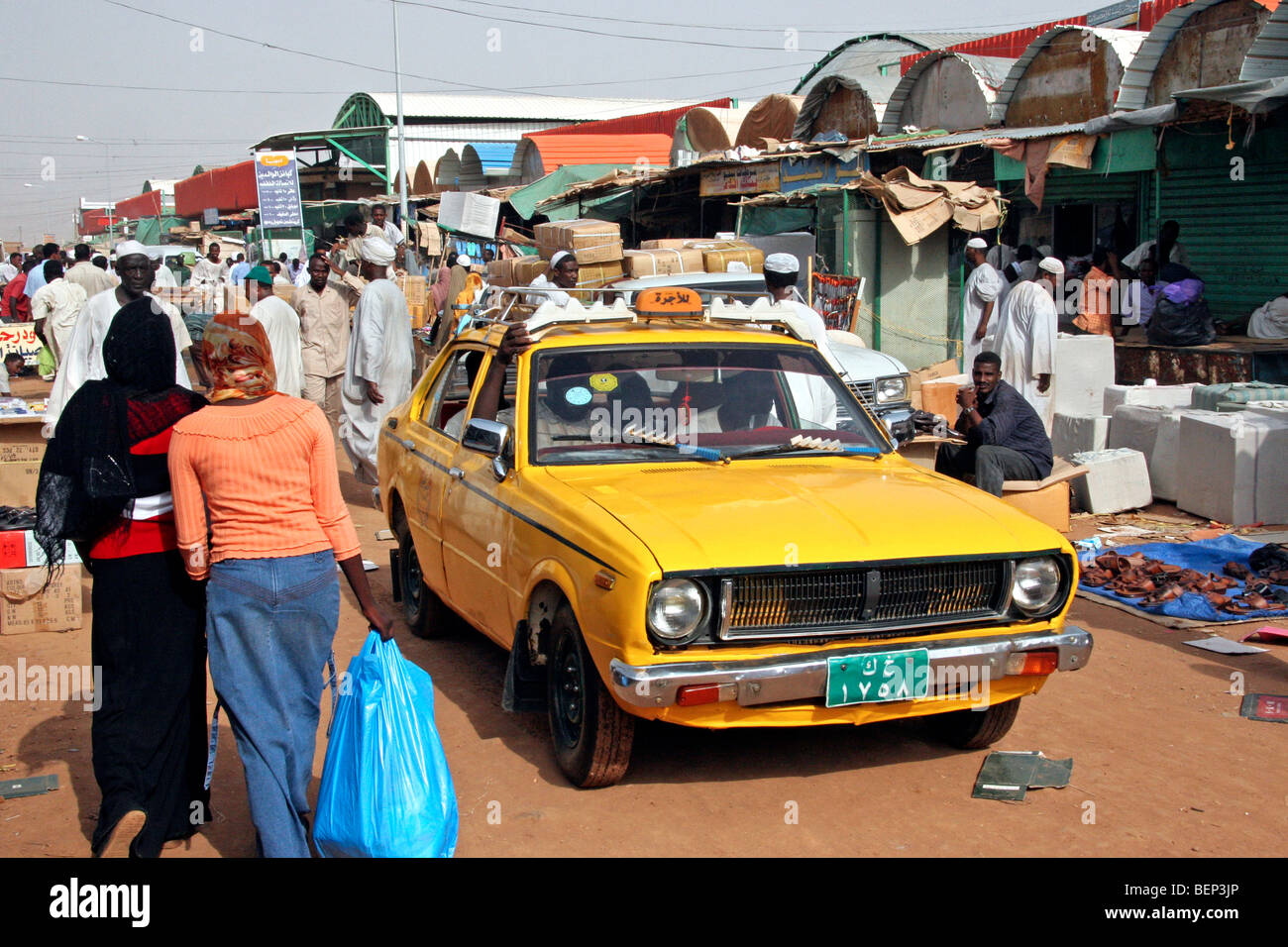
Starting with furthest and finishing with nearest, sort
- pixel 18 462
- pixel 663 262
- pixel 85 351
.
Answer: pixel 663 262
pixel 18 462
pixel 85 351

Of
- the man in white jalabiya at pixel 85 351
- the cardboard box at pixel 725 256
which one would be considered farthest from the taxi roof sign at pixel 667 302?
the cardboard box at pixel 725 256

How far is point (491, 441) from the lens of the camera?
5.04 meters

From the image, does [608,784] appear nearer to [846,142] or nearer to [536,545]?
[536,545]

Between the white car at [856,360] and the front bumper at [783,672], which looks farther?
the white car at [856,360]

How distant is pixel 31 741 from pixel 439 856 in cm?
259

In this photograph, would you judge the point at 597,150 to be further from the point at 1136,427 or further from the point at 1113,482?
the point at 1113,482

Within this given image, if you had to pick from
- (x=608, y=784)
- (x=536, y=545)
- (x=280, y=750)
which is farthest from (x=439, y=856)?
(x=536, y=545)

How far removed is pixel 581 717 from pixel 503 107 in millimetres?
41803

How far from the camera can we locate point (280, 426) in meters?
3.71

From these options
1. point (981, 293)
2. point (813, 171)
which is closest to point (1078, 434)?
point (981, 293)

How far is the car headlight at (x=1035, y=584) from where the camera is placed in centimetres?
446

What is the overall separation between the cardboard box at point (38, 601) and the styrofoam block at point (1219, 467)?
7.92 metres

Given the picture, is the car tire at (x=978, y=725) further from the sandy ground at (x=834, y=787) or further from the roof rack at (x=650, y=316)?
the roof rack at (x=650, y=316)

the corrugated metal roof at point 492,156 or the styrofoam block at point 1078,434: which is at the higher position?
the corrugated metal roof at point 492,156
